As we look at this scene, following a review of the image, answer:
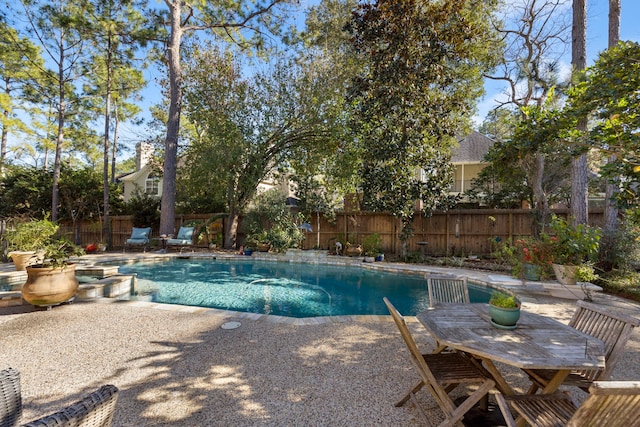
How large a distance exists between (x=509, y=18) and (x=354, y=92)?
678 centimetres

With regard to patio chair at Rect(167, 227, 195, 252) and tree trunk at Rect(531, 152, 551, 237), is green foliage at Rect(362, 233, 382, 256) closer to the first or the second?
tree trunk at Rect(531, 152, 551, 237)

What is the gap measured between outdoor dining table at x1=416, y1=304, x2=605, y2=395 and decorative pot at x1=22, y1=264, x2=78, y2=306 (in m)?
5.38

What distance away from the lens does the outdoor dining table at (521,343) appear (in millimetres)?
1845

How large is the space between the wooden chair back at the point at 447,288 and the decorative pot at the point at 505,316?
1.13 metres

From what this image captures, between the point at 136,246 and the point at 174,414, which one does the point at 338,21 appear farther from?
the point at 174,414

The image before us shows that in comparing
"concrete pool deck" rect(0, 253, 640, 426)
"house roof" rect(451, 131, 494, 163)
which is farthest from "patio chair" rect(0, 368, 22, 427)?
"house roof" rect(451, 131, 494, 163)

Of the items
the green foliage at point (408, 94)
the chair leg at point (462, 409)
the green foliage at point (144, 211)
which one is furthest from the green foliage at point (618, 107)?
the green foliage at point (144, 211)

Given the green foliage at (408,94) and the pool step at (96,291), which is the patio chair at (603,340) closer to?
the pool step at (96,291)

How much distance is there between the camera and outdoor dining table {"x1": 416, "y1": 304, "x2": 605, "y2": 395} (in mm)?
1845

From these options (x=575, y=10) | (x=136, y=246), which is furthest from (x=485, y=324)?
(x=136, y=246)

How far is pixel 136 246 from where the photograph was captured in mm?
13594

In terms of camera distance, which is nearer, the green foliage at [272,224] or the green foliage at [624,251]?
the green foliage at [624,251]

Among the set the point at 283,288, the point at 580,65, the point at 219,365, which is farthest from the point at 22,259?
the point at 580,65

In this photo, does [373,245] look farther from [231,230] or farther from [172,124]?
[172,124]
